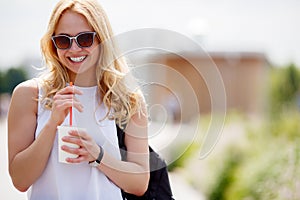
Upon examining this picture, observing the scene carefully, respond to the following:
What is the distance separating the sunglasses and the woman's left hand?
1.15 ft

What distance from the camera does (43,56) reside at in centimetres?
260

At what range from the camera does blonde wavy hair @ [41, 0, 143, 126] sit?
245 centimetres

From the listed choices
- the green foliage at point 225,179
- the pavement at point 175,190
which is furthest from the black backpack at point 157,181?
the pavement at point 175,190

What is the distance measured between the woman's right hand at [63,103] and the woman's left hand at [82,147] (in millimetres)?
73

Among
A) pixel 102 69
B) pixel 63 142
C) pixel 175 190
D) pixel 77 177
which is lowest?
pixel 175 190

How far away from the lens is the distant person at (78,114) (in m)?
2.35

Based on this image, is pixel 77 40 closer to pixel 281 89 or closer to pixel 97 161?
pixel 97 161

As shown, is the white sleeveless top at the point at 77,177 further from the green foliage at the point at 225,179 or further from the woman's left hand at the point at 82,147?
the green foliage at the point at 225,179

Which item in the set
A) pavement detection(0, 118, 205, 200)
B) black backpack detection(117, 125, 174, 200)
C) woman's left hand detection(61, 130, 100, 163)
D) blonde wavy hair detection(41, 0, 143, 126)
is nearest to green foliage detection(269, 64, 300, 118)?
pavement detection(0, 118, 205, 200)

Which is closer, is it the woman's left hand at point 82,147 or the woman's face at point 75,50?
the woman's left hand at point 82,147

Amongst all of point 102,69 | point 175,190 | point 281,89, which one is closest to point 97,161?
point 102,69

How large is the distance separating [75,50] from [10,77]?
59363 mm

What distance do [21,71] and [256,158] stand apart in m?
55.9

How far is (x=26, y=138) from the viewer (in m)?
2.39
